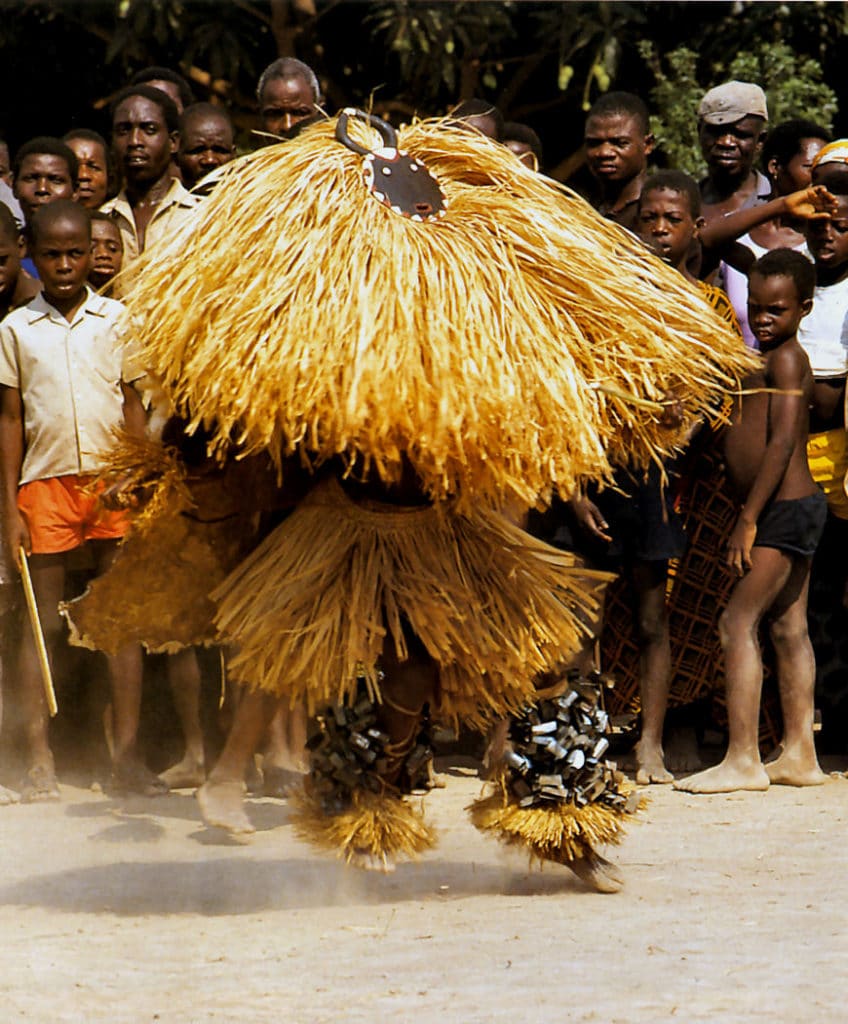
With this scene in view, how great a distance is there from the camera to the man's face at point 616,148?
6.76 metres

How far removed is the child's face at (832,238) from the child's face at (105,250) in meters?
2.50

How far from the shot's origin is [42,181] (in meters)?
6.88

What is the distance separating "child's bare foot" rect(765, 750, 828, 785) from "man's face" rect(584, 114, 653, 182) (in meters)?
2.21

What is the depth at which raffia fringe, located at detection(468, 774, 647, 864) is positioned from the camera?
173 inches

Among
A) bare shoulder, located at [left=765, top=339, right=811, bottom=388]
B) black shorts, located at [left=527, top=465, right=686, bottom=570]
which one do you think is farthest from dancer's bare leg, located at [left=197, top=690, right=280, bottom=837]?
bare shoulder, located at [left=765, top=339, right=811, bottom=388]

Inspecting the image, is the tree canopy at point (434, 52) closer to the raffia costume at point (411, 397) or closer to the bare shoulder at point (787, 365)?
the bare shoulder at point (787, 365)

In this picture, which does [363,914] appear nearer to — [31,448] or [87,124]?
[31,448]

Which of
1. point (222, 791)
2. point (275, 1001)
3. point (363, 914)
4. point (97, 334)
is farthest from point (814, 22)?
point (275, 1001)

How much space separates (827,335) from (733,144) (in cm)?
107

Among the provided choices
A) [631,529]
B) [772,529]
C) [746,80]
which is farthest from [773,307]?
[746,80]

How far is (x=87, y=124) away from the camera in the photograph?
11.0 meters

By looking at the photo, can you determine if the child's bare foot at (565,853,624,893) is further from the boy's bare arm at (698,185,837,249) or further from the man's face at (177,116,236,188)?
the man's face at (177,116,236,188)

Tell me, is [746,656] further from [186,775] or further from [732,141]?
[732,141]

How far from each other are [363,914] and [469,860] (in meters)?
0.70
